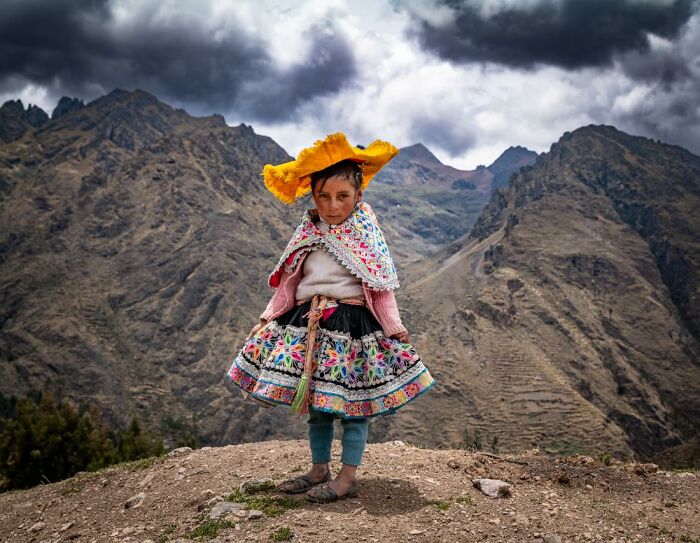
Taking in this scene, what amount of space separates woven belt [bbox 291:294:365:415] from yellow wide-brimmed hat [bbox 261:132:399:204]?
1.21m

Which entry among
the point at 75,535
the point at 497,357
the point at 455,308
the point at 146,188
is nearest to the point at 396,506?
the point at 75,535

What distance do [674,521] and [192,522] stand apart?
15.1ft

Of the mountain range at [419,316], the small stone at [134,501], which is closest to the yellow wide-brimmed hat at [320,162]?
the small stone at [134,501]

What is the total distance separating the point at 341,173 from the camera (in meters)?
5.66

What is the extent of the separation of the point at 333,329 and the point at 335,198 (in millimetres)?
1304

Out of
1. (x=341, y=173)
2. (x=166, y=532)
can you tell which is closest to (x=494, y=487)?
(x=166, y=532)

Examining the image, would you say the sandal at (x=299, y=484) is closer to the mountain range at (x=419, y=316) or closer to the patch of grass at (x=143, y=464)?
the patch of grass at (x=143, y=464)

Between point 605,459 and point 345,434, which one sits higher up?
point 345,434

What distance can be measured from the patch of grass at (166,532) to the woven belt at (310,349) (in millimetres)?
1569

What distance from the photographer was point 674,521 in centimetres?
545

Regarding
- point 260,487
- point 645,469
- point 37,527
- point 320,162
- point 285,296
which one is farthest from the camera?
point 645,469

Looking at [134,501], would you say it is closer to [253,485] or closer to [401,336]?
[253,485]

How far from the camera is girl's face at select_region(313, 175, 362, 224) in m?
5.65

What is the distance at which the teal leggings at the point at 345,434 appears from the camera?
17.9ft
